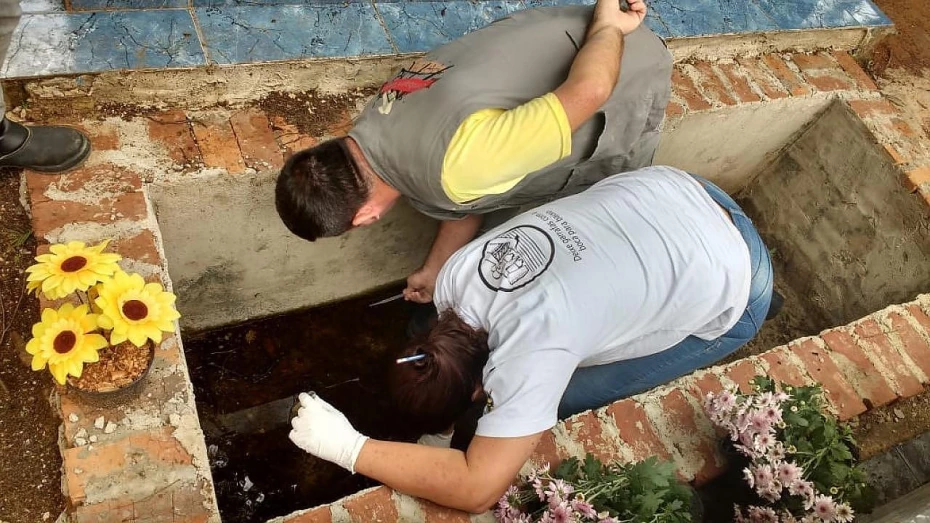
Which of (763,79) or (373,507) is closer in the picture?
(373,507)

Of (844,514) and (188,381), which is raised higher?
(844,514)

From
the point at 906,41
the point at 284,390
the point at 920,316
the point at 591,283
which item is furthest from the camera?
the point at 906,41

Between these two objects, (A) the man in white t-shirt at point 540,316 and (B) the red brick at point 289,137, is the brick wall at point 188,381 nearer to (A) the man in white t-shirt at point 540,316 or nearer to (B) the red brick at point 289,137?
(B) the red brick at point 289,137

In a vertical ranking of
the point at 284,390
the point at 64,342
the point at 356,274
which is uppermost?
the point at 64,342

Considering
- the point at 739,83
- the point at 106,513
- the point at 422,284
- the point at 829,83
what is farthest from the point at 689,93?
the point at 106,513

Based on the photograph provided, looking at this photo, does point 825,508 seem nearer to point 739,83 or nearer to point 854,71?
point 739,83

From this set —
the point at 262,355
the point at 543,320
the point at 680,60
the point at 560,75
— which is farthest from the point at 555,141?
the point at 262,355

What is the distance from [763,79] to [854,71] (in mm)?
469

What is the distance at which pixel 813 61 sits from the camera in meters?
2.66

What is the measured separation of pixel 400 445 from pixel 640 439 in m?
0.59

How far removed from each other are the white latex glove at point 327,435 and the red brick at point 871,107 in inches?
88.2

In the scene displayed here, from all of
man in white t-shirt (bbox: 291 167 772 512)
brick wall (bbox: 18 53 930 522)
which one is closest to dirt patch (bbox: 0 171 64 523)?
brick wall (bbox: 18 53 930 522)

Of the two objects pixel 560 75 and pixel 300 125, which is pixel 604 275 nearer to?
pixel 560 75

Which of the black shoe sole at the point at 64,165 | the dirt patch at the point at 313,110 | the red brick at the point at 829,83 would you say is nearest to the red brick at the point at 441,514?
the dirt patch at the point at 313,110
